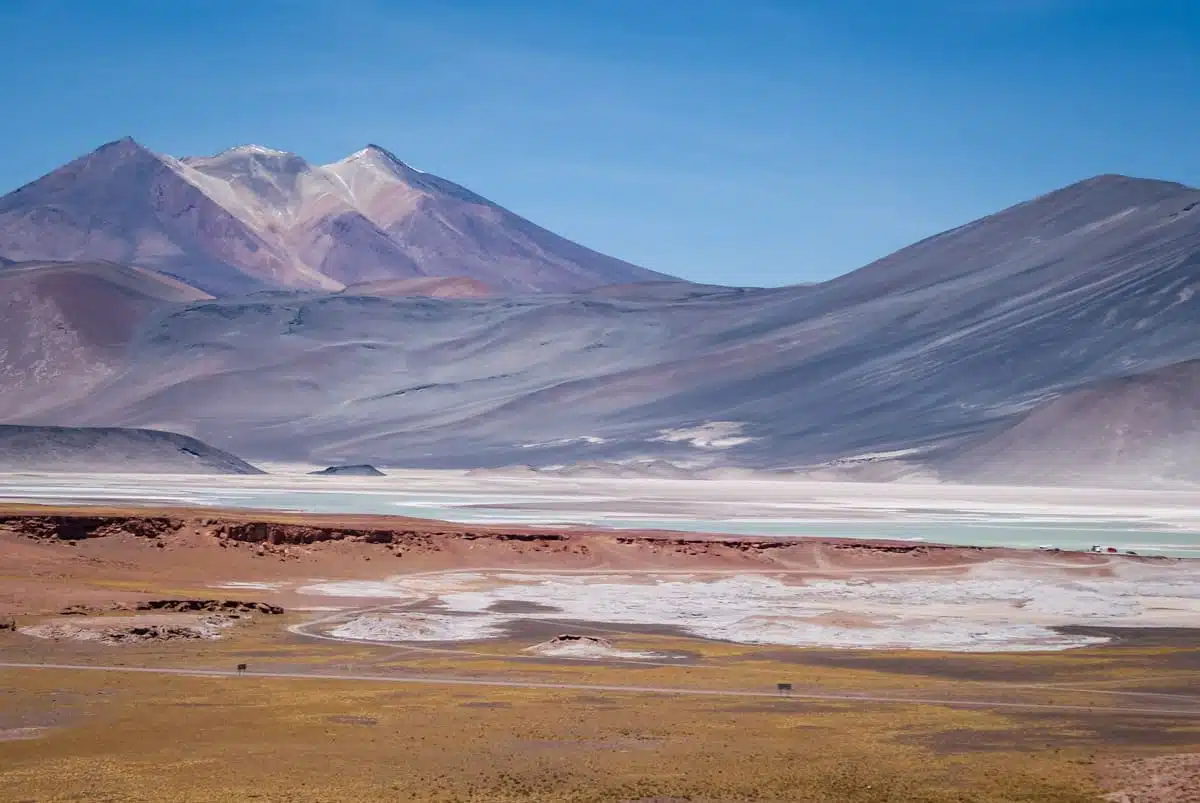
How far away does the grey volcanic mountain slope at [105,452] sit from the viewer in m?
122

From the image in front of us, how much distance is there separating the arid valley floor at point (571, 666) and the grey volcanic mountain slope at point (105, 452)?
70240mm

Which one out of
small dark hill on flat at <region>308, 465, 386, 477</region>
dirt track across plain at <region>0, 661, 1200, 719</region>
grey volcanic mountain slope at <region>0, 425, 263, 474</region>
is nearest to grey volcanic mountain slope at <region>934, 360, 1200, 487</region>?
small dark hill on flat at <region>308, 465, 386, 477</region>

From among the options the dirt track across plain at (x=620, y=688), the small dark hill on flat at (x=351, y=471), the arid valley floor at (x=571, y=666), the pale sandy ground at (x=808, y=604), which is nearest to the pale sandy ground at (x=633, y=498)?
Result: the small dark hill on flat at (x=351, y=471)

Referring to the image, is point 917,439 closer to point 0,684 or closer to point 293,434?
point 293,434

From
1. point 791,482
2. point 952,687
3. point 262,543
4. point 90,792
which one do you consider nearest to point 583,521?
point 262,543

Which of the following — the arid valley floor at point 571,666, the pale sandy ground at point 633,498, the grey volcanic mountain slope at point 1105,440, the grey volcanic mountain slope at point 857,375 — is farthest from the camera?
the grey volcanic mountain slope at point 857,375

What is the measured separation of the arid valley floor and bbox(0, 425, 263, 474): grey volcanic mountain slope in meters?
70.2

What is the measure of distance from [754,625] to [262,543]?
17.8 metres

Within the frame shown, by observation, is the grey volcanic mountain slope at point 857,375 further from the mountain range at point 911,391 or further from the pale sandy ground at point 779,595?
the pale sandy ground at point 779,595

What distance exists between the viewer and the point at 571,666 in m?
31.0

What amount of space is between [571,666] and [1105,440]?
103622 mm

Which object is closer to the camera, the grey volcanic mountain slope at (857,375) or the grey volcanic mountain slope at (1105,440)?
the grey volcanic mountain slope at (1105,440)

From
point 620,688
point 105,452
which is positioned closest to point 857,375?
point 105,452

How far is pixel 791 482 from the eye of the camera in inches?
5399
